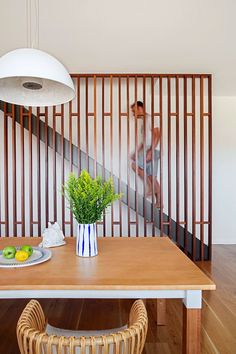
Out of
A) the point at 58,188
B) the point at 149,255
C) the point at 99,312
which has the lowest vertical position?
the point at 99,312

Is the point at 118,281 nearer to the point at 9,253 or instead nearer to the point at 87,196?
the point at 87,196

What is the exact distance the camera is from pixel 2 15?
10.4 ft

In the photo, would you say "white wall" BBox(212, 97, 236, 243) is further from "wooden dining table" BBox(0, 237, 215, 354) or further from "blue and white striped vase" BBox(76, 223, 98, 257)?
"blue and white striped vase" BBox(76, 223, 98, 257)

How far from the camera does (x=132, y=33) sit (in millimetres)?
3367

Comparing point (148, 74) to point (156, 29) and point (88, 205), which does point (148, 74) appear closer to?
point (156, 29)

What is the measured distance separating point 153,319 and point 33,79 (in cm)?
197

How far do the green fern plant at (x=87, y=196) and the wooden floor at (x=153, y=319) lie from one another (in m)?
1.02

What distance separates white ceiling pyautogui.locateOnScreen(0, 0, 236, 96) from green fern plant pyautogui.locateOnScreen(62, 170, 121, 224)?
7.87 ft

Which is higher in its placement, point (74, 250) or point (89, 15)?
point (89, 15)

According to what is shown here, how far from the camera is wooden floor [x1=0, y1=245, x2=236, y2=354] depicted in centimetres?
195

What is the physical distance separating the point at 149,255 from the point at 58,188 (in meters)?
2.78

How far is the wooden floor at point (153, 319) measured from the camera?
6.39 ft

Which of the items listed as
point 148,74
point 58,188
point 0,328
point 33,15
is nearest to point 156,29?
point 148,74

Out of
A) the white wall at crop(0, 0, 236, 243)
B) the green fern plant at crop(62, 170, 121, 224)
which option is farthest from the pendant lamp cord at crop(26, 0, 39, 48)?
the green fern plant at crop(62, 170, 121, 224)
